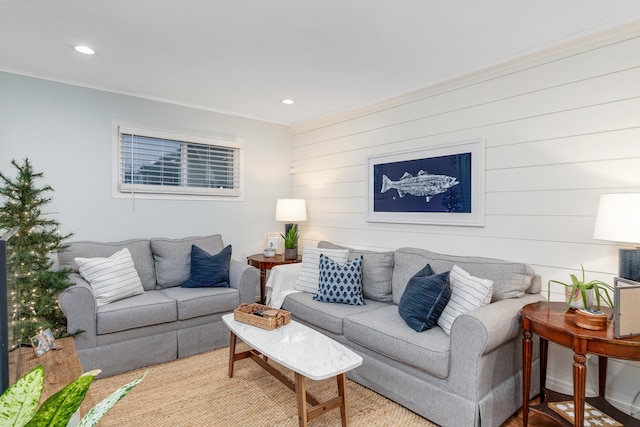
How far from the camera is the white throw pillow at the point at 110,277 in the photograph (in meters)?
2.96

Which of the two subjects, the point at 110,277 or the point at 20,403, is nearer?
the point at 20,403

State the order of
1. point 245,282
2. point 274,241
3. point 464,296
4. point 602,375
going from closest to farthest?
point 602,375, point 464,296, point 245,282, point 274,241

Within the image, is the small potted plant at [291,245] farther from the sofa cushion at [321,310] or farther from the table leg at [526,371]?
the table leg at [526,371]

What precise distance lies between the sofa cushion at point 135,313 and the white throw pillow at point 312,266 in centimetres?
117

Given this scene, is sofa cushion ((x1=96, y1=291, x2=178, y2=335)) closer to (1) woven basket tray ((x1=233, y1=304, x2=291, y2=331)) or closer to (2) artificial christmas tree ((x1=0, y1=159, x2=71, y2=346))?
(2) artificial christmas tree ((x1=0, y1=159, x2=71, y2=346))

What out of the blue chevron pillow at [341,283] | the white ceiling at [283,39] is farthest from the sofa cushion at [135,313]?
the white ceiling at [283,39]

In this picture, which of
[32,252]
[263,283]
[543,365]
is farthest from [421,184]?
[32,252]

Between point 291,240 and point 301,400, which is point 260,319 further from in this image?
point 291,240

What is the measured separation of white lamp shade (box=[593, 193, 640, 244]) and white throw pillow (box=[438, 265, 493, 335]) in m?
0.70

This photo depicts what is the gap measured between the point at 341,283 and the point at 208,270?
133 cm

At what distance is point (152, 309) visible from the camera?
2969 mm

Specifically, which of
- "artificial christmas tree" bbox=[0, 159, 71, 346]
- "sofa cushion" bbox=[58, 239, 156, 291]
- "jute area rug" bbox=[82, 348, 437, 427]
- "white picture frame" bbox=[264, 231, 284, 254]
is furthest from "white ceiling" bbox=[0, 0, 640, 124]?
"jute area rug" bbox=[82, 348, 437, 427]

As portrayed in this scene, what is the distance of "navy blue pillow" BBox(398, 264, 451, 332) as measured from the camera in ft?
7.94

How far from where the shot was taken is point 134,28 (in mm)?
2348
